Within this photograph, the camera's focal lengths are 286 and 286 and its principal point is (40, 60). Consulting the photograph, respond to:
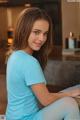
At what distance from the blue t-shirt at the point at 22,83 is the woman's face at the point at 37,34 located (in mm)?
64

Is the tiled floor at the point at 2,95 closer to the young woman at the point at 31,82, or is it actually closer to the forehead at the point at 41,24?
the young woman at the point at 31,82

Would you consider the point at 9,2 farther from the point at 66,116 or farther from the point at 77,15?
the point at 66,116

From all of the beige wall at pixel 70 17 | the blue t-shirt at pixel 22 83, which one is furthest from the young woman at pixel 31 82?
the beige wall at pixel 70 17

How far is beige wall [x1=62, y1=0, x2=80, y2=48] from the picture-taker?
2.73 m

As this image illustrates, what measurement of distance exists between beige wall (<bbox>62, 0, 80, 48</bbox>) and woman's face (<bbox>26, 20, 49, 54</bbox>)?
1536mm

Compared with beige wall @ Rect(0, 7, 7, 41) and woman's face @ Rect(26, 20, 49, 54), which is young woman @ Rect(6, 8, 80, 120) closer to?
woman's face @ Rect(26, 20, 49, 54)

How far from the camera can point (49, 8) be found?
112 inches

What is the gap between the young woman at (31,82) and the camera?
1.12m

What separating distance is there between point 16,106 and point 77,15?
1741 millimetres

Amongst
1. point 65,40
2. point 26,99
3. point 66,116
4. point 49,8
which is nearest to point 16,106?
point 26,99

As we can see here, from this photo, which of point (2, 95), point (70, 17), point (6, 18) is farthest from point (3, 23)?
point (2, 95)

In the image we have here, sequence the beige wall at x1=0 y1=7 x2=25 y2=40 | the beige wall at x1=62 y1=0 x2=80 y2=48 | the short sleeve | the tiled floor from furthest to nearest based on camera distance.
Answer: the beige wall at x1=0 y1=7 x2=25 y2=40, the beige wall at x1=62 y1=0 x2=80 y2=48, the tiled floor, the short sleeve

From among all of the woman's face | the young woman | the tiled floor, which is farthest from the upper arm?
the tiled floor

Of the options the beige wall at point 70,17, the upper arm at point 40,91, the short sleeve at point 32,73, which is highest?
the beige wall at point 70,17
